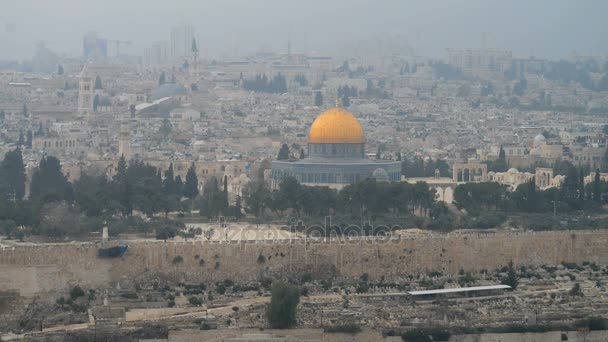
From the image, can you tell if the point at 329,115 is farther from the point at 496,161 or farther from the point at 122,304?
the point at 122,304

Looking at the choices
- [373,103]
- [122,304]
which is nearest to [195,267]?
[122,304]

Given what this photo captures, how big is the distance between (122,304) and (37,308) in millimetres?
1565

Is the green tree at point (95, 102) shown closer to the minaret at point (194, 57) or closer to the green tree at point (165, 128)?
the green tree at point (165, 128)

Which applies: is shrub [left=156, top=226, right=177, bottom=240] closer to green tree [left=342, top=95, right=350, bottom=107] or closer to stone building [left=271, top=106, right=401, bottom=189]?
stone building [left=271, top=106, right=401, bottom=189]

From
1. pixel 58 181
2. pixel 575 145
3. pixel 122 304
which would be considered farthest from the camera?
pixel 575 145

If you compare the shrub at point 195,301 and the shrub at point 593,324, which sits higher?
the shrub at point 195,301

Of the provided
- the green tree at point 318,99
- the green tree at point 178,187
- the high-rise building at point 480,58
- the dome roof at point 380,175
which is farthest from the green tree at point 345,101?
the green tree at point 178,187

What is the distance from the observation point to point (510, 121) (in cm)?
11038

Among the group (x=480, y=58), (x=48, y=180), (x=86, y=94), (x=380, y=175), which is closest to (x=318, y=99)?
(x=86, y=94)

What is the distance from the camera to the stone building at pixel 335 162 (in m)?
65.2

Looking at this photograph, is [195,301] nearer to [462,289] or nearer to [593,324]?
[462,289]

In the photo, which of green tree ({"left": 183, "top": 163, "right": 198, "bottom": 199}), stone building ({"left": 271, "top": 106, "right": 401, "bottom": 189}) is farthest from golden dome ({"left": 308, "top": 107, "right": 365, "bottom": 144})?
green tree ({"left": 183, "top": 163, "right": 198, "bottom": 199})

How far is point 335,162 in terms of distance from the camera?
66.4 metres

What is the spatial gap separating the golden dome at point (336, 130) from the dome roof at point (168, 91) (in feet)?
162
